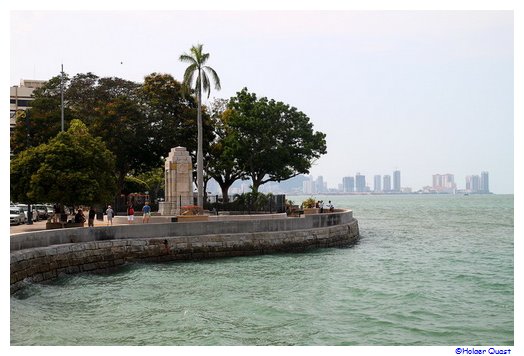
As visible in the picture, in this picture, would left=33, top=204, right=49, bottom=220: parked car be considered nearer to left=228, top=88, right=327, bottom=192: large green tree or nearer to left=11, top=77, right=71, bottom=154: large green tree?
left=11, top=77, right=71, bottom=154: large green tree

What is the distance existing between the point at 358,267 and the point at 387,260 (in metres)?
4.46

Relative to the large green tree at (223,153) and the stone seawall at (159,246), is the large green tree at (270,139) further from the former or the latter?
the stone seawall at (159,246)

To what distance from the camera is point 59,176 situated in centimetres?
3288

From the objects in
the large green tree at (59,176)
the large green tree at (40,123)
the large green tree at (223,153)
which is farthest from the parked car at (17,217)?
the large green tree at (223,153)

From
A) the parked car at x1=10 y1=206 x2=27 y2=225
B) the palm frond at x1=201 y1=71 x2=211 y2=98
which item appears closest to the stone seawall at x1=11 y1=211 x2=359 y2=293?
the parked car at x1=10 y1=206 x2=27 y2=225

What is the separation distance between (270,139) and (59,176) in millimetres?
32323

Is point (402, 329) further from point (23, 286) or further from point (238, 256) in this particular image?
point (238, 256)

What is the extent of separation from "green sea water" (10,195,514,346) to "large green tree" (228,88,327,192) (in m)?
26.2

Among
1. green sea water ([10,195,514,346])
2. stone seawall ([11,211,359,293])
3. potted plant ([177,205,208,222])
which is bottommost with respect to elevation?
green sea water ([10,195,514,346])

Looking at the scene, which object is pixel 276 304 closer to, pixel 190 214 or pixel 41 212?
pixel 190 214

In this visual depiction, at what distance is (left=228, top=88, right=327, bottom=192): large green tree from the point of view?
204ft

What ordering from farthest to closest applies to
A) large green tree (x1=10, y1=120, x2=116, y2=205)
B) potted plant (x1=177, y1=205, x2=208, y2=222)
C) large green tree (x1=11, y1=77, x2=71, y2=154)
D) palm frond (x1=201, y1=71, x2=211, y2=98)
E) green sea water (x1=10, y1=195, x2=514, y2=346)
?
1. large green tree (x1=11, y1=77, x2=71, y2=154)
2. palm frond (x1=201, y1=71, x2=211, y2=98)
3. potted plant (x1=177, y1=205, x2=208, y2=222)
4. large green tree (x1=10, y1=120, x2=116, y2=205)
5. green sea water (x1=10, y1=195, x2=514, y2=346)

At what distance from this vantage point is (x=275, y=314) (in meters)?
21.6

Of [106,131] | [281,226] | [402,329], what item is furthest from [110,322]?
[106,131]
